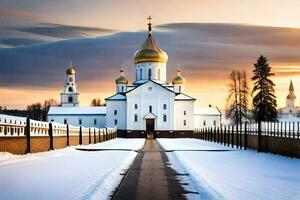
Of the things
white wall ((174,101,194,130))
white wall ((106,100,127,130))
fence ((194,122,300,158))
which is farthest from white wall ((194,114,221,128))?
fence ((194,122,300,158))

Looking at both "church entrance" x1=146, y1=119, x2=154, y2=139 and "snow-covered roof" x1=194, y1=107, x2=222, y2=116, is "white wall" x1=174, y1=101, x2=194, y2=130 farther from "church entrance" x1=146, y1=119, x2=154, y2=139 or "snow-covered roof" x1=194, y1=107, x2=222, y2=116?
"snow-covered roof" x1=194, y1=107, x2=222, y2=116

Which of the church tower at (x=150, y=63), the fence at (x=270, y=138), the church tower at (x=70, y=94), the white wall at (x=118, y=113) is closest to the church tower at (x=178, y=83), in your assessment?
the church tower at (x=150, y=63)

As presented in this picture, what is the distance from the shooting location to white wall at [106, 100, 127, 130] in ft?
Result: 332

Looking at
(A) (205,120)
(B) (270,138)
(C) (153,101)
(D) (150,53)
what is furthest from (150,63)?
(B) (270,138)

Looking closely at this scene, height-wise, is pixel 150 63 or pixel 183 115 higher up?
pixel 150 63

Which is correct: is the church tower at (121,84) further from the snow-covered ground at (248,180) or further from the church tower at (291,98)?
the church tower at (291,98)

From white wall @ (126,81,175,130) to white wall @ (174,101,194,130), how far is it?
2.21 m

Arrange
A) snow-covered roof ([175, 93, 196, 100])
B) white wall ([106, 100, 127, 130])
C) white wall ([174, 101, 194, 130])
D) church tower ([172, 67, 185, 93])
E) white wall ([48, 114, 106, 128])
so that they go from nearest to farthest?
white wall ([174, 101, 194, 130])
white wall ([106, 100, 127, 130])
snow-covered roof ([175, 93, 196, 100])
church tower ([172, 67, 185, 93])
white wall ([48, 114, 106, 128])

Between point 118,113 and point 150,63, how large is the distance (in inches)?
450

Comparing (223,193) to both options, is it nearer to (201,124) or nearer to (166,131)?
(166,131)

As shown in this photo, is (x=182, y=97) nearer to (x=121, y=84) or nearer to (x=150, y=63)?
(x=150, y=63)

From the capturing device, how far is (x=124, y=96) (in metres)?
103

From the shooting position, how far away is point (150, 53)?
338 feet

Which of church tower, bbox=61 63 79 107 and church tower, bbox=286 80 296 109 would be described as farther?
church tower, bbox=286 80 296 109
